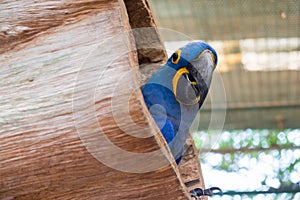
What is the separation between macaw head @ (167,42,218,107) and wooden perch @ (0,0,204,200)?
0.32 metres

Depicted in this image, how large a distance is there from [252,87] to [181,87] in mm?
1157

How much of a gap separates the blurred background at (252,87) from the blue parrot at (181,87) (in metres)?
0.68

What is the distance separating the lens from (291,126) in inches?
88.1

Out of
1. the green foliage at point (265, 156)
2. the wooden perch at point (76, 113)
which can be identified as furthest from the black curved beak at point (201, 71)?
the green foliage at point (265, 156)

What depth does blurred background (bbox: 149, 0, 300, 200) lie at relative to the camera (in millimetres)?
1968

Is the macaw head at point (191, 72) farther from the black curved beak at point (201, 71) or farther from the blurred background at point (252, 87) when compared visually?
the blurred background at point (252, 87)

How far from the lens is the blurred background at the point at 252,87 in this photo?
77.5 inches

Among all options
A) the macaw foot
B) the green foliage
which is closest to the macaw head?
the macaw foot

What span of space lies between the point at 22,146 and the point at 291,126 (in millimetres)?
1583

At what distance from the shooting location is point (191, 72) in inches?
45.1

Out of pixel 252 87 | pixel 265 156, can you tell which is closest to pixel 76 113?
pixel 265 156

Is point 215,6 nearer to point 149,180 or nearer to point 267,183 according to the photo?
point 267,183

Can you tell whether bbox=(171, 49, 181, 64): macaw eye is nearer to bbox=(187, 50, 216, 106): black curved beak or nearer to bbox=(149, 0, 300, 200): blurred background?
bbox=(187, 50, 216, 106): black curved beak

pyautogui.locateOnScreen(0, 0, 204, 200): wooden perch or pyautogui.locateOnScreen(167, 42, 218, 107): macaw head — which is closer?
pyautogui.locateOnScreen(0, 0, 204, 200): wooden perch
